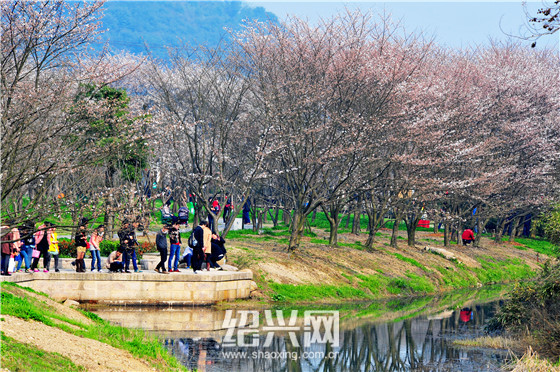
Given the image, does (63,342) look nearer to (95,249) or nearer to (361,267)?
(95,249)

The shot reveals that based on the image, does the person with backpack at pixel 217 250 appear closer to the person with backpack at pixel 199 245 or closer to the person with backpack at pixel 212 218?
the person with backpack at pixel 199 245

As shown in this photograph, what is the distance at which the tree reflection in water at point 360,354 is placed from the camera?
51.9ft

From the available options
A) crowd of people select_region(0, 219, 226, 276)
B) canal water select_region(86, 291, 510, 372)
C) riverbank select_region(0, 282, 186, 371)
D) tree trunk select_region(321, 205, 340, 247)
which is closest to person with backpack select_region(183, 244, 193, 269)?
crowd of people select_region(0, 219, 226, 276)

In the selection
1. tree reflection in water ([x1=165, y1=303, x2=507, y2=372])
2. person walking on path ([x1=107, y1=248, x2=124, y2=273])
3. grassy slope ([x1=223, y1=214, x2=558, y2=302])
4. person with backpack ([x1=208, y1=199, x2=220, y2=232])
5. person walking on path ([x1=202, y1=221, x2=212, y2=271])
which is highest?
person with backpack ([x1=208, y1=199, x2=220, y2=232])

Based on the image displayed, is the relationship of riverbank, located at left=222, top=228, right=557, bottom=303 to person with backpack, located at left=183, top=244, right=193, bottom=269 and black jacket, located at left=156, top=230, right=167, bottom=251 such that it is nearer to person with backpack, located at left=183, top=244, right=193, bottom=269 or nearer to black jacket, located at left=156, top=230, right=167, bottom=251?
person with backpack, located at left=183, top=244, right=193, bottom=269

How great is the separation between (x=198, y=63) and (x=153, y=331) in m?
14.4

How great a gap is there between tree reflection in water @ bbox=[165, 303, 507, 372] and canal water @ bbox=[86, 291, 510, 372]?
2cm

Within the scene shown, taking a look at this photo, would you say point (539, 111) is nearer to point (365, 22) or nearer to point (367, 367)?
point (365, 22)

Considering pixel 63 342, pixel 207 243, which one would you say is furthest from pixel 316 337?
pixel 63 342

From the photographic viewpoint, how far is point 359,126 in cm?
2930

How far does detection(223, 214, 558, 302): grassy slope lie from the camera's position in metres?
26.7

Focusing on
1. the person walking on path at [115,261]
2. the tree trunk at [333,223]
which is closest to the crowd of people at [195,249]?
the person walking on path at [115,261]

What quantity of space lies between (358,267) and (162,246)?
1154cm

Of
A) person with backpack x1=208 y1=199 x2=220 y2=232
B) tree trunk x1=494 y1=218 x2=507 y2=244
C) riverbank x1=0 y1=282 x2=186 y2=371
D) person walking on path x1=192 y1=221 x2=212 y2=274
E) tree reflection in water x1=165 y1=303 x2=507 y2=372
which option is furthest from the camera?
tree trunk x1=494 y1=218 x2=507 y2=244
